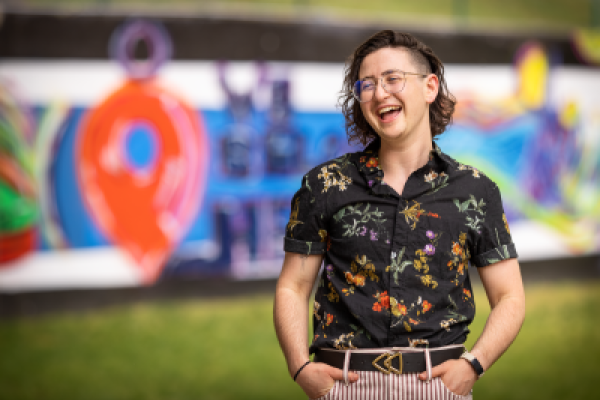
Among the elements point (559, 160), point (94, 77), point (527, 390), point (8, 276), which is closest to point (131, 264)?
point (8, 276)

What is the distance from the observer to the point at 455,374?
63.4 inches

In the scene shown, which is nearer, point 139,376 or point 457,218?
point 457,218

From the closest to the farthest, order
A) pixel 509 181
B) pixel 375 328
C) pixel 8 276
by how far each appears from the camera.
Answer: pixel 375 328
pixel 8 276
pixel 509 181

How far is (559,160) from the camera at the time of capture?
20.4ft

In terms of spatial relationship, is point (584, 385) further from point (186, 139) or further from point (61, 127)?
point (61, 127)

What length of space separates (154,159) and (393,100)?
4060 mm

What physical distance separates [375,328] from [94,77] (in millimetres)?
4474

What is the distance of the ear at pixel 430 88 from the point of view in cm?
176

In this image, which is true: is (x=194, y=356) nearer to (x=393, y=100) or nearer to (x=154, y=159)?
(x=154, y=159)

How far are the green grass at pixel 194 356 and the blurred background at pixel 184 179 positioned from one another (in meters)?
0.02

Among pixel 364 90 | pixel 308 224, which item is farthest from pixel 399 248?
pixel 364 90

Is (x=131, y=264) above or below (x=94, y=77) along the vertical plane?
below

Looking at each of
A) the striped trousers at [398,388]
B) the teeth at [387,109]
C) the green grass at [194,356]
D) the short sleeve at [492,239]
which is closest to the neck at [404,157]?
the teeth at [387,109]

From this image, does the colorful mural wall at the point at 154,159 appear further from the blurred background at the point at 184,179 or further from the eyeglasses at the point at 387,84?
the eyeglasses at the point at 387,84
